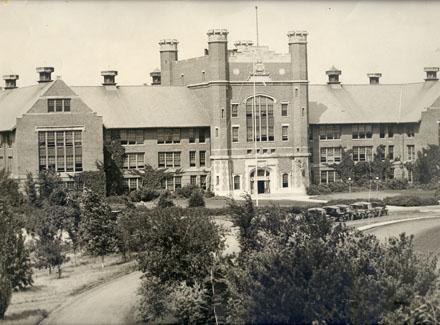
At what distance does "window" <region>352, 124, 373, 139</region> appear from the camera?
237 ft

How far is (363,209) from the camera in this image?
2020 inches

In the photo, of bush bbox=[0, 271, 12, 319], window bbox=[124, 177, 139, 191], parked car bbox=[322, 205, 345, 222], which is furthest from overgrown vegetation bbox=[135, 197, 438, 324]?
window bbox=[124, 177, 139, 191]

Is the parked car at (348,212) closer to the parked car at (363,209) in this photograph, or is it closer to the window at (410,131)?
the parked car at (363,209)

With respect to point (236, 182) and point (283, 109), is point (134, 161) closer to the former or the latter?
point (236, 182)

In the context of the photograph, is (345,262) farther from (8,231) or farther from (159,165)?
(159,165)

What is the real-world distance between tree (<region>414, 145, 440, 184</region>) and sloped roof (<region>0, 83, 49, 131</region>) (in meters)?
32.4

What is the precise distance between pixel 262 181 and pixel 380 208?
15.8 meters

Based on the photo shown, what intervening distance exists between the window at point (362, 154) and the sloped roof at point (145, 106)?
14.8m

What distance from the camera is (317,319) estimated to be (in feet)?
76.1

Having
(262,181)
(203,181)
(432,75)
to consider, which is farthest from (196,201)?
(432,75)

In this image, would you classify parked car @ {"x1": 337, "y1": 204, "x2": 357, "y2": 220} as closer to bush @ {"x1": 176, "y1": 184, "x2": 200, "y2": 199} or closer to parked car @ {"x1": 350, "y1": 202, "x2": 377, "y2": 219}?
parked car @ {"x1": 350, "y1": 202, "x2": 377, "y2": 219}

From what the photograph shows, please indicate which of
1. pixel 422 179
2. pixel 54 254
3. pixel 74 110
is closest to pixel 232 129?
pixel 74 110

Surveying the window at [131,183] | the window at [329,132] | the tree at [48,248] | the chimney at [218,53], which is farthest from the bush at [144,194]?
the tree at [48,248]

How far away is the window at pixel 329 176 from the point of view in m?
70.6
